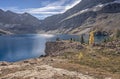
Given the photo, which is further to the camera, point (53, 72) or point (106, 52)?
point (106, 52)

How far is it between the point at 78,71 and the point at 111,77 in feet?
34.6

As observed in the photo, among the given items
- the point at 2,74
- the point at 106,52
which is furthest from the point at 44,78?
the point at 106,52

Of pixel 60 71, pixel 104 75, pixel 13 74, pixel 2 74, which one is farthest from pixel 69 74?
pixel 2 74

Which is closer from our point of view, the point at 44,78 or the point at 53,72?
the point at 44,78

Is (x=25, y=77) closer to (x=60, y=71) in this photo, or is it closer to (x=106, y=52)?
(x=60, y=71)

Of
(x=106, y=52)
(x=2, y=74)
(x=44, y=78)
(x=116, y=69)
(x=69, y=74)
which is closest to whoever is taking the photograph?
(x=44, y=78)

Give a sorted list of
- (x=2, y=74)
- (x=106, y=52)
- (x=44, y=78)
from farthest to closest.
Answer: (x=106, y=52) < (x=2, y=74) < (x=44, y=78)

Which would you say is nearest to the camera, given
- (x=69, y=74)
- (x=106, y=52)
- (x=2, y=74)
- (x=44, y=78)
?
(x=44, y=78)

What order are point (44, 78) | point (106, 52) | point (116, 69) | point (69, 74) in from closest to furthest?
point (44, 78), point (69, 74), point (116, 69), point (106, 52)

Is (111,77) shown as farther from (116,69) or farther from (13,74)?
(13,74)

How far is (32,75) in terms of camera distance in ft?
242

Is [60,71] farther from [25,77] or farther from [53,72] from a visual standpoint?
[25,77]

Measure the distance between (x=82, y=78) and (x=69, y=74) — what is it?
514 centimetres

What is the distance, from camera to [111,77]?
75062mm
